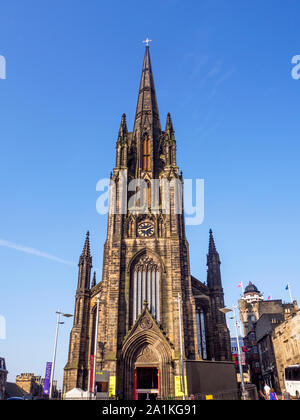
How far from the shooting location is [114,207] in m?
40.8

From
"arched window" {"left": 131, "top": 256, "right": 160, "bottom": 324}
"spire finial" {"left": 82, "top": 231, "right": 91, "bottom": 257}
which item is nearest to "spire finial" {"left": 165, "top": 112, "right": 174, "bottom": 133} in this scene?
"spire finial" {"left": 82, "top": 231, "right": 91, "bottom": 257}

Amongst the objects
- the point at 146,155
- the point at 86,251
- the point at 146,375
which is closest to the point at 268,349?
the point at 146,375

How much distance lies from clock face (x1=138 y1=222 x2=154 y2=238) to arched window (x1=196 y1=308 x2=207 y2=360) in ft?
33.6

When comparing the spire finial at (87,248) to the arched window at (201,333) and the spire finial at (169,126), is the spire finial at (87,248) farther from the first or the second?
the spire finial at (169,126)

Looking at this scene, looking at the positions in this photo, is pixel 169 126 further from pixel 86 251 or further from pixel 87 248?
pixel 86 251

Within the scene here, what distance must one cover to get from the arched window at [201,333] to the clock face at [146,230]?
33.6 feet

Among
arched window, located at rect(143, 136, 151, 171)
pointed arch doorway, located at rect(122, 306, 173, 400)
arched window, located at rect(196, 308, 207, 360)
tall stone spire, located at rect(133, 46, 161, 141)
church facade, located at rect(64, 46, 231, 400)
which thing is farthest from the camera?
tall stone spire, located at rect(133, 46, 161, 141)

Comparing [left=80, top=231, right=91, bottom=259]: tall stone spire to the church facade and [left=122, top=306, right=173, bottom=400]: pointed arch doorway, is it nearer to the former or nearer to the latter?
the church facade

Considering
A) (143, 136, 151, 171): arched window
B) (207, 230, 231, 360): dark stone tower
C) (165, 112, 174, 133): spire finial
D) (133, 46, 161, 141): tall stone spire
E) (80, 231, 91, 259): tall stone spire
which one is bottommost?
(207, 230, 231, 360): dark stone tower

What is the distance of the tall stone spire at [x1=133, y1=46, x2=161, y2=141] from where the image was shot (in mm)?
50987

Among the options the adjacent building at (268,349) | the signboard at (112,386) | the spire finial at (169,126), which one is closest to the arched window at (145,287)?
the signboard at (112,386)

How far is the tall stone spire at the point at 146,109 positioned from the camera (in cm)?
5099
